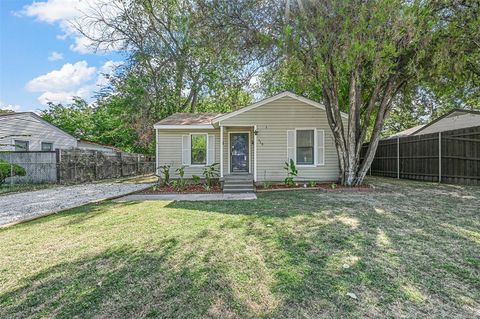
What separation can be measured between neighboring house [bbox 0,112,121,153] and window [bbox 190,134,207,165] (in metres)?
8.49

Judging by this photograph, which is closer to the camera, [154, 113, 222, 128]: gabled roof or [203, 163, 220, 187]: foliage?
[203, 163, 220, 187]: foliage

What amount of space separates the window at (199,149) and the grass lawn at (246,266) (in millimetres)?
7184

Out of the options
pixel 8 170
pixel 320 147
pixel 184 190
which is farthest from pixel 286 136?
pixel 8 170

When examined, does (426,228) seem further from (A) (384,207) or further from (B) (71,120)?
(B) (71,120)

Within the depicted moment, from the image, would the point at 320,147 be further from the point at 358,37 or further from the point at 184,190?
the point at 184,190

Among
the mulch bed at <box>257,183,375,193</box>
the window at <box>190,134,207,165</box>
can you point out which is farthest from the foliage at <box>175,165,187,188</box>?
the mulch bed at <box>257,183,375,193</box>

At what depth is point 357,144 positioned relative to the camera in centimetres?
1069

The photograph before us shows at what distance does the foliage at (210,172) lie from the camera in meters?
11.6

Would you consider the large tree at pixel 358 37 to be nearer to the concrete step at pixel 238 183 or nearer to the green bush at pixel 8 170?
the concrete step at pixel 238 183

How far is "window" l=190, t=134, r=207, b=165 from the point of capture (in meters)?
13.0

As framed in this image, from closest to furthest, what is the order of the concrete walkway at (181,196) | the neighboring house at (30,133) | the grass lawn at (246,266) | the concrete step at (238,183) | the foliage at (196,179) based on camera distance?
the grass lawn at (246,266)
the concrete walkway at (181,196)
the concrete step at (238,183)
the foliage at (196,179)
the neighboring house at (30,133)

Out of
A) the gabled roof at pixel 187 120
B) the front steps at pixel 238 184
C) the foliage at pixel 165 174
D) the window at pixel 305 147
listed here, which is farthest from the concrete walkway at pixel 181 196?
the gabled roof at pixel 187 120

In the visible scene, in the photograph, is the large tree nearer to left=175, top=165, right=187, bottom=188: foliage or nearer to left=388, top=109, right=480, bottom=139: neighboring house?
left=388, top=109, right=480, bottom=139: neighboring house

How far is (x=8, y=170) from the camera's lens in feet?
40.2
